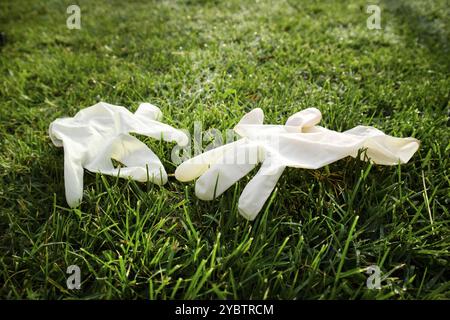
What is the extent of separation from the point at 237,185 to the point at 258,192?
0.46 feet

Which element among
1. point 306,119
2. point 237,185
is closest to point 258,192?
point 237,185

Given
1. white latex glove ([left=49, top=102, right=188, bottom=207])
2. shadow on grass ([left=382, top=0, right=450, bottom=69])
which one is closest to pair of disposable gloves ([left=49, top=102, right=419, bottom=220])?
white latex glove ([left=49, top=102, right=188, bottom=207])

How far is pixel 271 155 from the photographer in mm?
1539

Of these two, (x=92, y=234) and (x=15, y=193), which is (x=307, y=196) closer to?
(x=92, y=234)

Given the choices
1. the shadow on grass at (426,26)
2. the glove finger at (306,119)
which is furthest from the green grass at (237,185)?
the glove finger at (306,119)

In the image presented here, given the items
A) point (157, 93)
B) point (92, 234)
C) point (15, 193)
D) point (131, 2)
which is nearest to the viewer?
point (92, 234)

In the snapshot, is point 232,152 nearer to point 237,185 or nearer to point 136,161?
point 237,185

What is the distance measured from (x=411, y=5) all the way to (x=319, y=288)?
3.73 m

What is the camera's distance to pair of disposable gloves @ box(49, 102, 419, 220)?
1.50m

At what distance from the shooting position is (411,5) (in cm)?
385

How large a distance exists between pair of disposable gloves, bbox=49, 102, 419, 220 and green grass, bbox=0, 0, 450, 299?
0.07 meters

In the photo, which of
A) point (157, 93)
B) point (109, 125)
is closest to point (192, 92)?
point (157, 93)

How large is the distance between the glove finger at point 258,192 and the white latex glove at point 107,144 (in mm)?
425

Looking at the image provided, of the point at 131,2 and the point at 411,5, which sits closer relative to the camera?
the point at 411,5
